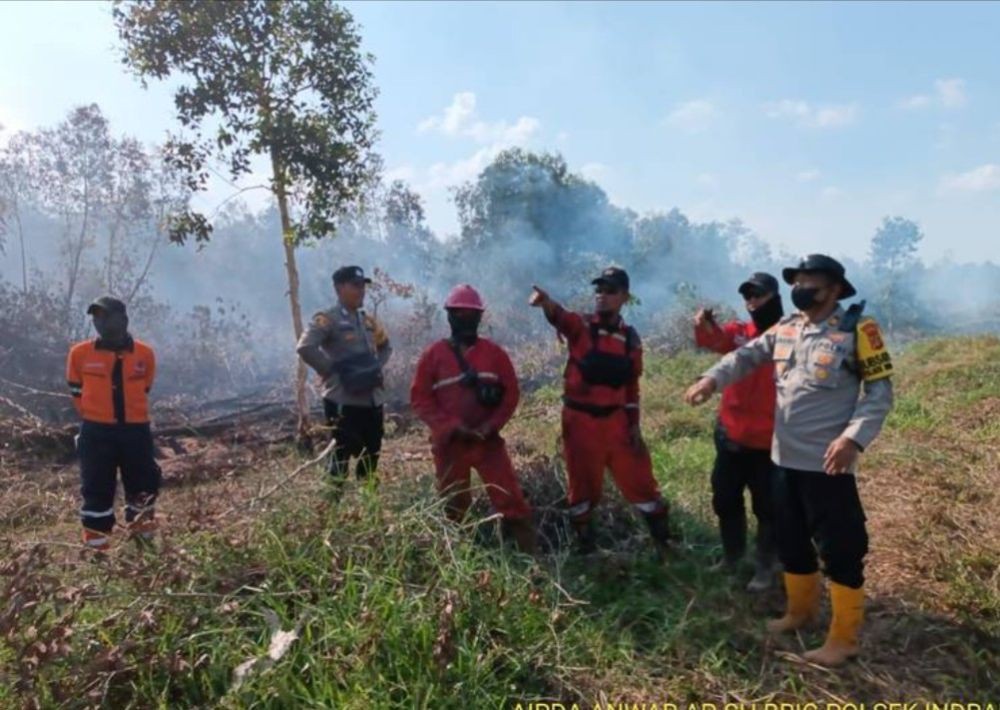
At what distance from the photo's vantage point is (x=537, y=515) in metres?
4.82

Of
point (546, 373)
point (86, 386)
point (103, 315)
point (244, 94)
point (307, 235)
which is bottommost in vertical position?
point (546, 373)

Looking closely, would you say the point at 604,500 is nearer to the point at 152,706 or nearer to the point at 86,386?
the point at 152,706

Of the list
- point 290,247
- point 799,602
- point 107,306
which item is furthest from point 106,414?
point 799,602

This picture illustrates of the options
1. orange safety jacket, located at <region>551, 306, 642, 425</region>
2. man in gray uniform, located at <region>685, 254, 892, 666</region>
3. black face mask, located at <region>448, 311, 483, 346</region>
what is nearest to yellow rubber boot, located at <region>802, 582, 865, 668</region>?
man in gray uniform, located at <region>685, 254, 892, 666</region>

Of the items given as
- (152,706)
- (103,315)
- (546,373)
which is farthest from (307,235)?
(546,373)

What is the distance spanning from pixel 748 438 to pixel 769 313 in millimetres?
713

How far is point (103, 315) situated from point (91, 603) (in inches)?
98.6

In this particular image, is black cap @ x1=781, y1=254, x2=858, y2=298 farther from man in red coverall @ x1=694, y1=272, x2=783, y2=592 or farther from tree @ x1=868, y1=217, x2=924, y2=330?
tree @ x1=868, y1=217, x2=924, y2=330

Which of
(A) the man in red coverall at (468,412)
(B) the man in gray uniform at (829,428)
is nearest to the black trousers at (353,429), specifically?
(A) the man in red coverall at (468,412)

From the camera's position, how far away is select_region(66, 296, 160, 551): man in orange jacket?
497cm

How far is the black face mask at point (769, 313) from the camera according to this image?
4035 millimetres

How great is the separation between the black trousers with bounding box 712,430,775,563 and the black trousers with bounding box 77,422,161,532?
3696 millimetres

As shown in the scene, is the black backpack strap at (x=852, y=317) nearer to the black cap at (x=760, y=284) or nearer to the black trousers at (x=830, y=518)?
the black trousers at (x=830, y=518)

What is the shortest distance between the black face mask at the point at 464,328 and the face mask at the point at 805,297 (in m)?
1.80
